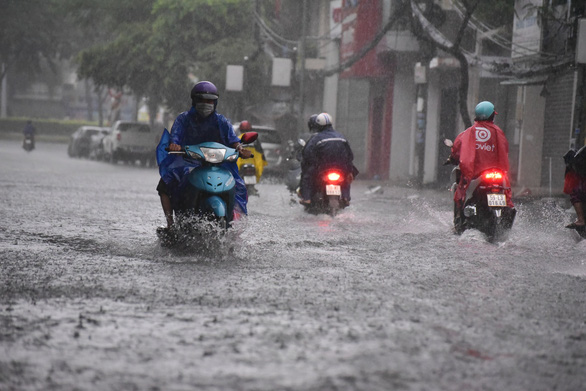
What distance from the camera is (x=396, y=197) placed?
2036 cm

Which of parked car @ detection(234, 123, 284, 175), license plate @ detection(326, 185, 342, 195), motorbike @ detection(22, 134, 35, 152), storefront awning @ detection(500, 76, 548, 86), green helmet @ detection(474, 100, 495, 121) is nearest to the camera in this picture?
green helmet @ detection(474, 100, 495, 121)

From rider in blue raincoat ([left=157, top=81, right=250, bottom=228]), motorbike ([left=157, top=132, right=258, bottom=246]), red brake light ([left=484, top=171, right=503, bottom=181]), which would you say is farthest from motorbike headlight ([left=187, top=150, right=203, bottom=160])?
red brake light ([left=484, top=171, right=503, bottom=181])

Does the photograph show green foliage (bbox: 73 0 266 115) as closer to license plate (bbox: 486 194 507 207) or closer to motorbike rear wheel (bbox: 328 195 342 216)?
motorbike rear wheel (bbox: 328 195 342 216)

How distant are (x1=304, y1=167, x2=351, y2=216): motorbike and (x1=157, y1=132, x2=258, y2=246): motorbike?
4.58 meters

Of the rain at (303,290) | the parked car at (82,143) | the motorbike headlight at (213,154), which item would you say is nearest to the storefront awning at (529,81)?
the rain at (303,290)

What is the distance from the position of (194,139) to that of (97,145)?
35.1m

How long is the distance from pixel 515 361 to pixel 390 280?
2621 millimetres

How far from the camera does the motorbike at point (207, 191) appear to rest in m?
8.44

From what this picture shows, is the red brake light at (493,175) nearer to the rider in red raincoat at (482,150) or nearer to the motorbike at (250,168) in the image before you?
the rider in red raincoat at (482,150)

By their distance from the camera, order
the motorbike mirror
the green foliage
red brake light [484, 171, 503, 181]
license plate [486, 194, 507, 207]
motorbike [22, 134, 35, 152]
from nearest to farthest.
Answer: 1. the motorbike mirror
2. license plate [486, 194, 507, 207]
3. red brake light [484, 171, 503, 181]
4. the green foliage
5. motorbike [22, 134, 35, 152]

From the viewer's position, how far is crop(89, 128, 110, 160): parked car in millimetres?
42281

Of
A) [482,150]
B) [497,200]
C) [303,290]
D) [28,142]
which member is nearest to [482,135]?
[482,150]

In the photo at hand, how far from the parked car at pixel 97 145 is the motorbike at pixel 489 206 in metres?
33.1

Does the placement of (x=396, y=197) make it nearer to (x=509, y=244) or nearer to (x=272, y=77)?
(x=509, y=244)
